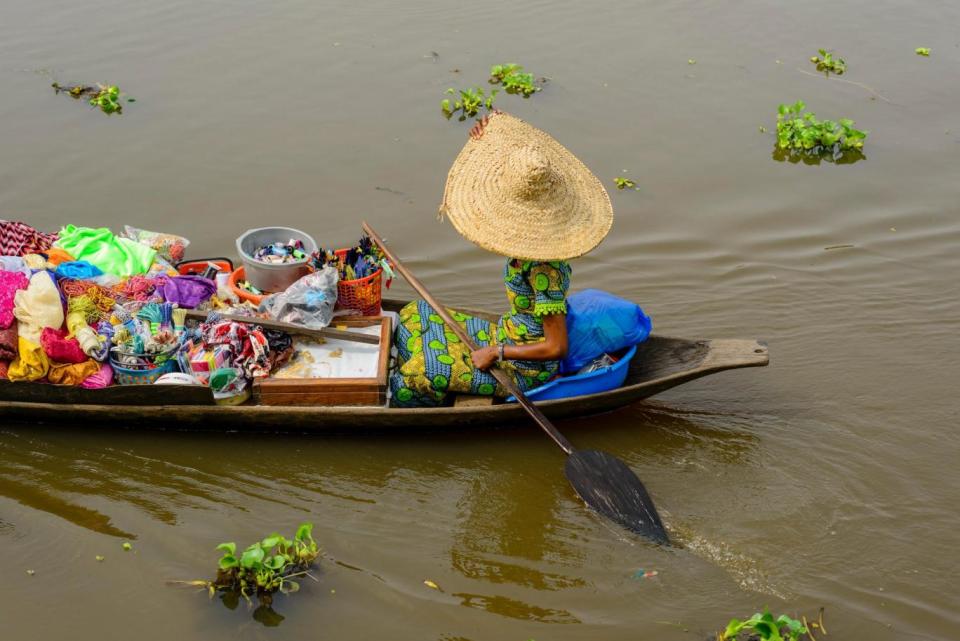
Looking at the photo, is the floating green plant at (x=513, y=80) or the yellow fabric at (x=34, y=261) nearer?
the yellow fabric at (x=34, y=261)

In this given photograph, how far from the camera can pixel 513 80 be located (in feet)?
29.2

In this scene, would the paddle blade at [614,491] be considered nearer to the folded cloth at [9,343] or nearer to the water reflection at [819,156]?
the folded cloth at [9,343]

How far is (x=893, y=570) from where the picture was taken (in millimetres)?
4324

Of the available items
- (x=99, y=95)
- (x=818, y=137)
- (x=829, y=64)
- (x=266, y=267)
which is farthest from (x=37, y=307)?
(x=829, y=64)

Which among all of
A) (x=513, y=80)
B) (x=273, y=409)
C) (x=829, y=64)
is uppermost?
(x=829, y=64)

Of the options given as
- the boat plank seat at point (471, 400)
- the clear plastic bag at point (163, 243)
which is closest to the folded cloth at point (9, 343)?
the clear plastic bag at point (163, 243)

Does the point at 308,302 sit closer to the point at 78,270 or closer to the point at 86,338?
the point at 86,338

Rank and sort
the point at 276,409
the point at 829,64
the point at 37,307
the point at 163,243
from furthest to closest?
1. the point at 829,64
2. the point at 163,243
3. the point at 276,409
4. the point at 37,307

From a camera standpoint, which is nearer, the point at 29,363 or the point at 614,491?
the point at 614,491

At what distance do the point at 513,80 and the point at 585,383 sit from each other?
15.4 ft

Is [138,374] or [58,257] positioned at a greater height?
[58,257]

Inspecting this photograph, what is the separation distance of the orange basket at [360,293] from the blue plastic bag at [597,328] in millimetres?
1124

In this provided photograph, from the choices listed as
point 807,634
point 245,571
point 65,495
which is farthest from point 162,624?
point 807,634

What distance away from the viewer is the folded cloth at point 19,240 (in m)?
5.24
